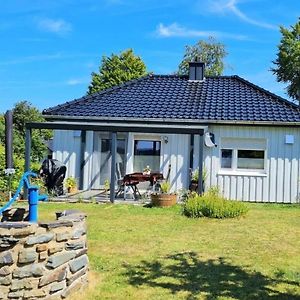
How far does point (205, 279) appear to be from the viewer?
6121 millimetres

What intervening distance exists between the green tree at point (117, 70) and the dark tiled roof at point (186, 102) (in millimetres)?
26077

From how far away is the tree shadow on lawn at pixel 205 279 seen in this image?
5566 mm

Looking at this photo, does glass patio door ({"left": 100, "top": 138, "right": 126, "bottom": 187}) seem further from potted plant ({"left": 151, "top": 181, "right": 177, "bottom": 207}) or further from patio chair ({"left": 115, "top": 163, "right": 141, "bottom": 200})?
potted plant ({"left": 151, "top": 181, "right": 177, "bottom": 207})

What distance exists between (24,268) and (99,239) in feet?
11.3

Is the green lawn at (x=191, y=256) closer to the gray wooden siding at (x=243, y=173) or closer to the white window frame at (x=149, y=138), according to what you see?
the gray wooden siding at (x=243, y=173)

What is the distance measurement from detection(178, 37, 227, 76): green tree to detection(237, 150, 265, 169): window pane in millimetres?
26780

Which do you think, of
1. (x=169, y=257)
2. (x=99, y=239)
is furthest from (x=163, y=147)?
(x=169, y=257)

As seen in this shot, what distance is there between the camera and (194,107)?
16.6m

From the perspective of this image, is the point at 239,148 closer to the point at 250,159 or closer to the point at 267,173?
the point at 250,159

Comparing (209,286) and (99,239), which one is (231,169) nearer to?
(99,239)

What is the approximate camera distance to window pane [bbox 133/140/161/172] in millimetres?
16141

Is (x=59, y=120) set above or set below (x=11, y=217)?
above

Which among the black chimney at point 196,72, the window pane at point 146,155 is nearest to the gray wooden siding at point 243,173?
the window pane at point 146,155

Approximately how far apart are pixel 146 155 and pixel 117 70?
99.7 ft
